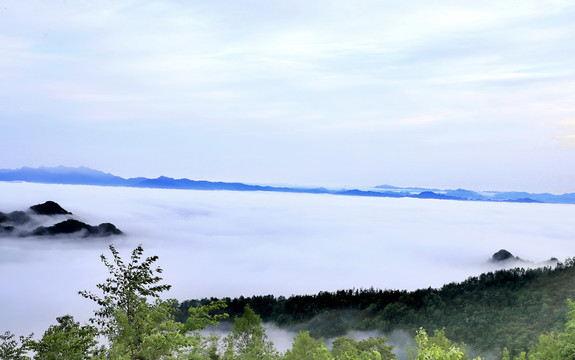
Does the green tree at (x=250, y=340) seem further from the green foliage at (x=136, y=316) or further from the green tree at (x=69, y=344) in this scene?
the green foliage at (x=136, y=316)

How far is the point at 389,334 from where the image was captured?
4700 inches

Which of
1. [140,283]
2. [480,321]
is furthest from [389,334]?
[140,283]

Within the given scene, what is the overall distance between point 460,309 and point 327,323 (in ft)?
106

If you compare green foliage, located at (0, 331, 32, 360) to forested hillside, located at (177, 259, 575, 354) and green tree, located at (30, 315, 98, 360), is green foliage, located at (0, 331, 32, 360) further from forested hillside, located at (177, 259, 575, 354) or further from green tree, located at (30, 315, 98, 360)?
forested hillside, located at (177, 259, 575, 354)

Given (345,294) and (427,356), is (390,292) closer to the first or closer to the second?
(345,294)

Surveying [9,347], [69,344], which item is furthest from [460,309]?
[69,344]

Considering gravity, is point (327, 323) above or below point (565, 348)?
below

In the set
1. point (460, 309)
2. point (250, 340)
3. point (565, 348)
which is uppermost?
point (565, 348)

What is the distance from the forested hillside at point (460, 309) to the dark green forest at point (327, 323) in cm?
26

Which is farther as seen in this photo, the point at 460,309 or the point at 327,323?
the point at 327,323

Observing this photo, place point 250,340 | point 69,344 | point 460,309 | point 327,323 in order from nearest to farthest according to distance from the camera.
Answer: point 69,344 < point 250,340 < point 460,309 < point 327,323

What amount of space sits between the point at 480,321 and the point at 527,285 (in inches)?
785

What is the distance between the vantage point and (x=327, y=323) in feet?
435

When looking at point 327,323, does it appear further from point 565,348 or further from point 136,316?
point 136,316
